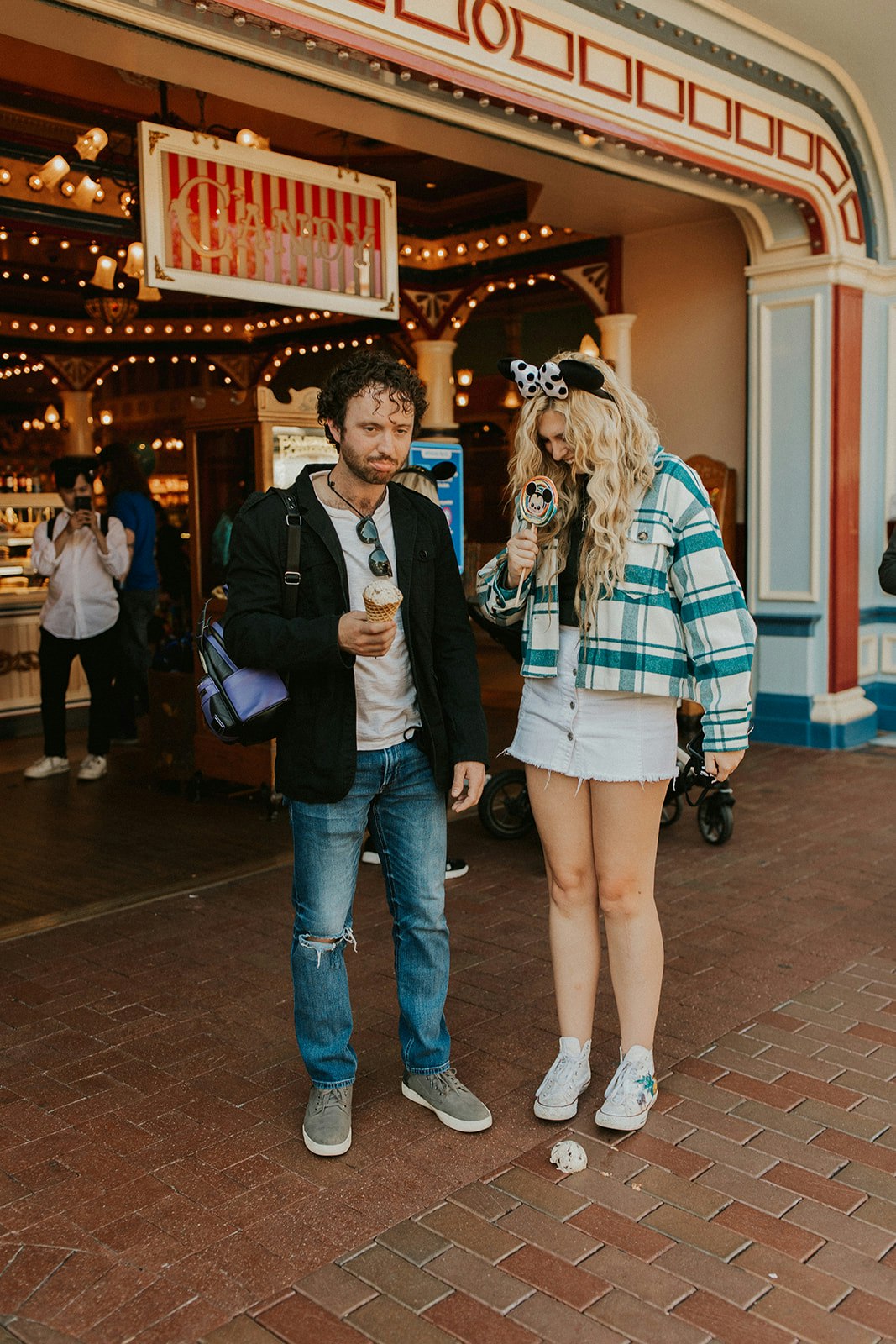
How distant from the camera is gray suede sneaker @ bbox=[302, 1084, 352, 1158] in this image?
9.37 feet

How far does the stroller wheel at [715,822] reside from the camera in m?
5.45

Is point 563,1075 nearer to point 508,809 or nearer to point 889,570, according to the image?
point 889,570

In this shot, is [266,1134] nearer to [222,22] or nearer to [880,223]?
[222,22]

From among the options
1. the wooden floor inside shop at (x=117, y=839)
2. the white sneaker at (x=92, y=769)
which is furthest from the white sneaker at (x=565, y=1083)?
the white sneaker at (x=92, y=769)

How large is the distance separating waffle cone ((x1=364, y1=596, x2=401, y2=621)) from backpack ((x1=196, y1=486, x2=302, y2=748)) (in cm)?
28

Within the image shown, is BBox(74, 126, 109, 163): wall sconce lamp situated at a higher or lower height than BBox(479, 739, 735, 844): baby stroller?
higher

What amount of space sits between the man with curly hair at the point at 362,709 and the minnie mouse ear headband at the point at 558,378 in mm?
248

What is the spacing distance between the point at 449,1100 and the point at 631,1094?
449 millimetres

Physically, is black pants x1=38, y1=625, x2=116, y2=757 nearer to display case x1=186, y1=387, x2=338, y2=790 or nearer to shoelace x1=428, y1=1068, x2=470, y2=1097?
display case x1=186, y1=387, x2=338, y2=790

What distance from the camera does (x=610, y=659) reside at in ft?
9.20

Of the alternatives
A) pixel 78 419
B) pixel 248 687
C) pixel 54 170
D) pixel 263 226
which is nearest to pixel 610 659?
pixel 248 687

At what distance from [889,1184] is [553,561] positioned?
5.29ft

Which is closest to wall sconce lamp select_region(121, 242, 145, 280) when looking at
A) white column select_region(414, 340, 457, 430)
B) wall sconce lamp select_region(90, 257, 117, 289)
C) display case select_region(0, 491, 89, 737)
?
wall sconce lamp select_region(90, 257, 117, 289)

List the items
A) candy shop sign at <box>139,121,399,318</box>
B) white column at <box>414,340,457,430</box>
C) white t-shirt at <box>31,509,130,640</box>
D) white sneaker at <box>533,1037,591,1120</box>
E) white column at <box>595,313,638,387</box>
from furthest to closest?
1. white column at <box>414,340,457,430</box>
2. white column at <box>595,313,638,387</box>
3. white t-shirt at <box>31,509,130,640</box>
4. candy shop sign at <box>139,121,399,318</box>
5. white sneaker at <box>533,1037,591,1120</box>
